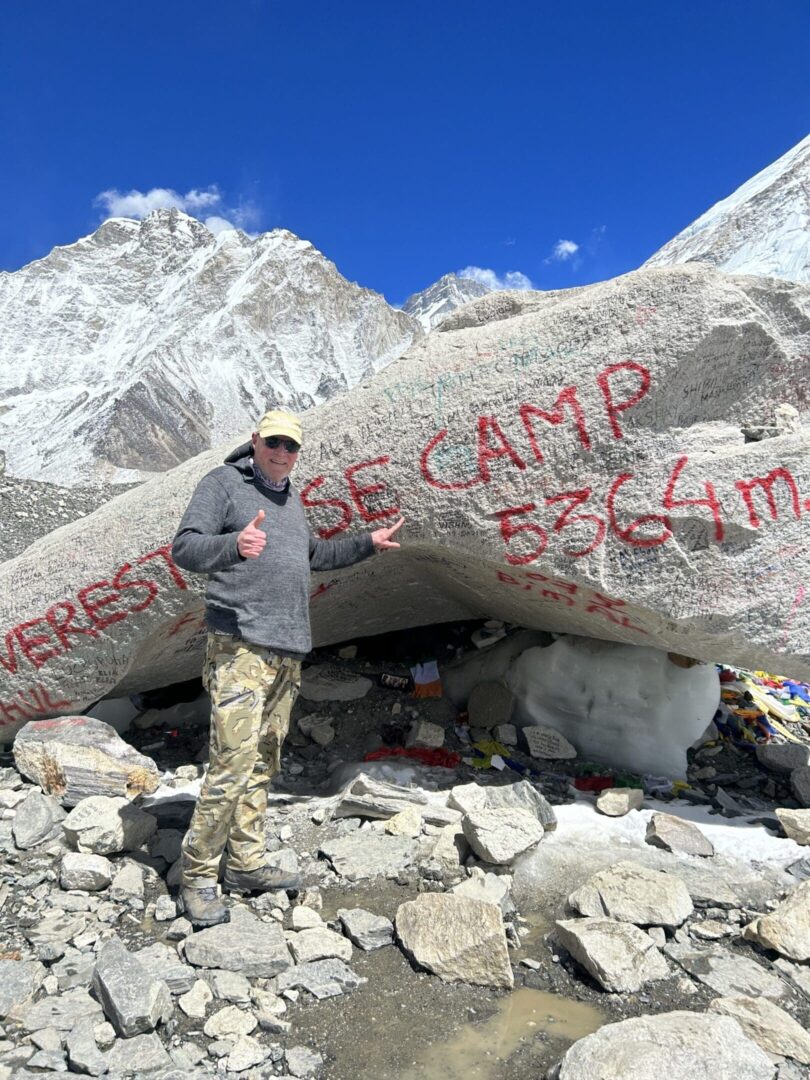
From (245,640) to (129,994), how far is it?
145 cm

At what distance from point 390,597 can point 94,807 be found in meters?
2.58

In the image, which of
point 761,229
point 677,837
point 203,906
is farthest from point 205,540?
point 761,229

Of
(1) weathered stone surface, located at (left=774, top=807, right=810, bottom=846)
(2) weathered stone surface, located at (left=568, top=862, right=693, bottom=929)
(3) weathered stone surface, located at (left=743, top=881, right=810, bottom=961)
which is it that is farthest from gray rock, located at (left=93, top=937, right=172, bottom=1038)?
(1) weathered stone surface, located at (left=774, top=807, right=810, bottom=846)

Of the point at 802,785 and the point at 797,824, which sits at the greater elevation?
the point at 797,824

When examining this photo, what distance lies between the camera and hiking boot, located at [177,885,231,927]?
3359 mm

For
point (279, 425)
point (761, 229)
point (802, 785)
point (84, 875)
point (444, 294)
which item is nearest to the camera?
point (279, 425)

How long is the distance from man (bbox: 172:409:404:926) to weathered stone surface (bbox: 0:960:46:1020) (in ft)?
2.15

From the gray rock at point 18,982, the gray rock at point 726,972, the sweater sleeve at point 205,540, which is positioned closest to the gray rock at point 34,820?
the gray rock at point 18,982

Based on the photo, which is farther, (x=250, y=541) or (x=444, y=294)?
(x=444, y=294)

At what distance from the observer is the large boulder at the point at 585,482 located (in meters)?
4.18

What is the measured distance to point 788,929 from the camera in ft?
10.7

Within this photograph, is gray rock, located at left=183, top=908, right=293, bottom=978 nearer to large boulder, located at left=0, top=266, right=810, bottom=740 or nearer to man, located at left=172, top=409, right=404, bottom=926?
man, located at left=172, top=409, right=404, bottom=926

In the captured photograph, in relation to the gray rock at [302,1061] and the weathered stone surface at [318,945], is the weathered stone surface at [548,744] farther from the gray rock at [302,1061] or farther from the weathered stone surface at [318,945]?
the gray rock at [302,1061]

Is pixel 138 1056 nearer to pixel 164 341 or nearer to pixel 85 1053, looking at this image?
pixel 85 1053
